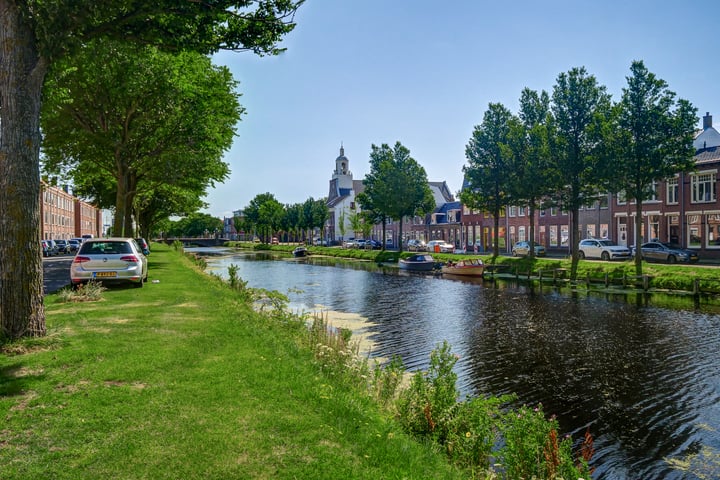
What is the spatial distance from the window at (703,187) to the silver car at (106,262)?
43.1 meters

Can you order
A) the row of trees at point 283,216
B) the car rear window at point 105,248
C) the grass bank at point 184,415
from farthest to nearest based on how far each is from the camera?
the row of trees at point 283,216
the car rear window at point 105,248
the grass bank at point 184,415

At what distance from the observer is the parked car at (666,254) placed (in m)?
37.4

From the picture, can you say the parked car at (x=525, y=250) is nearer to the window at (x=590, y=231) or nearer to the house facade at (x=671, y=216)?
the house facade at (x=671, y=216)

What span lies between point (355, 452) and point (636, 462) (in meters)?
5.40

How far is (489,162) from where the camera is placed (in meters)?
47.2

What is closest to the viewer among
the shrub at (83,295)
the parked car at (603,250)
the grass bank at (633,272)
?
the shrub at (83,295)

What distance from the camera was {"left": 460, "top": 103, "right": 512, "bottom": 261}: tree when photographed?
46.5m

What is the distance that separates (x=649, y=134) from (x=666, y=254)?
1077cm

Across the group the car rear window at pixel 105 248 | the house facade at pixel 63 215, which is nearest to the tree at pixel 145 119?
the car rear window at pixel 105 248

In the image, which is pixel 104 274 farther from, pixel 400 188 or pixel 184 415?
pixel 400 188

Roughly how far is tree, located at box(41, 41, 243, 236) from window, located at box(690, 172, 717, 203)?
3723cm

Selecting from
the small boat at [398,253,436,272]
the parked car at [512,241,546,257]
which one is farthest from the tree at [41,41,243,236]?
the parked car at [512,241,546,257]

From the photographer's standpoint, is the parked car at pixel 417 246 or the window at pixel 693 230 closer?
the window at pixel 693 230

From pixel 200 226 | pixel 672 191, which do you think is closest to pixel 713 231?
pixel 672 191
